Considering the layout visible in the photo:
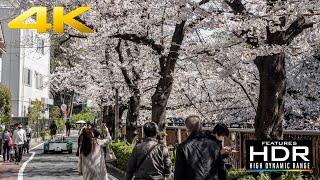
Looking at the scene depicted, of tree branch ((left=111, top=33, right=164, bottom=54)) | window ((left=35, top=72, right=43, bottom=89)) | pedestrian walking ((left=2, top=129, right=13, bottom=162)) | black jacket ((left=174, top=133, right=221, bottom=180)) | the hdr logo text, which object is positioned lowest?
pedestrian walking ((left=2, top=129, right=13, bottom=162))

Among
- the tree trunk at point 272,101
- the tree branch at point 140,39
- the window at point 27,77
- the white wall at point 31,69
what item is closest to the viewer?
the tree trunk at point 272,101

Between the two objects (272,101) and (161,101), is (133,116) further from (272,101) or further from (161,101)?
(272,101)

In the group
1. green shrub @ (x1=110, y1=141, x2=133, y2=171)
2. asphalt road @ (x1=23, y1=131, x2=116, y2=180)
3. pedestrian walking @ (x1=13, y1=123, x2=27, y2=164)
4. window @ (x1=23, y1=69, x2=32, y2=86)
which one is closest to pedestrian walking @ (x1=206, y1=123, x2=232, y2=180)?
asphalt road @ (x1=23, y1=131, x2=116, y2=180)

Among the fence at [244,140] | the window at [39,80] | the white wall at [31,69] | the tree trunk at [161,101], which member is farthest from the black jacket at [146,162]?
the window at [39,80]

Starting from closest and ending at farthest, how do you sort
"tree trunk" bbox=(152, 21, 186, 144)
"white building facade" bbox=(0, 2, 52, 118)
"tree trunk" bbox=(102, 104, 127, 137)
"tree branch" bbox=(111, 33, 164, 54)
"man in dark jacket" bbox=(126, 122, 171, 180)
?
"man in dark jacket" bbox=(126, 122, 171, 180)
"tree branch" bbox=(111, 33, 164, 54)
"tree trunk" bbox=(152, 21, 186, 144)
"tree trunk" bbox=(102, 104, 127, 137)
"white building facade" bbox=(0, 2, 52, 118)

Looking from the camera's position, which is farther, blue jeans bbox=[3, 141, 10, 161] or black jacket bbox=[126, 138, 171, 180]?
blue jeans bbox=[3, 141, 10, 161]

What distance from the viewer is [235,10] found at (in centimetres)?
1180

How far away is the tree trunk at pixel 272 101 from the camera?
1088 cm


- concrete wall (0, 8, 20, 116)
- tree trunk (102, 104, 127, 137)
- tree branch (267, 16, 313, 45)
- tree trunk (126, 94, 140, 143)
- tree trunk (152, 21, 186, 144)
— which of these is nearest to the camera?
tree branch (267, 16, 313, 45)

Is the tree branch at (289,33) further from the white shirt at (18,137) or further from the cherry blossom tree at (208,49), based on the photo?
the white shirt at (18,137)

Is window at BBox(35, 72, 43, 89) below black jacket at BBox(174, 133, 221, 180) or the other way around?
the other way around

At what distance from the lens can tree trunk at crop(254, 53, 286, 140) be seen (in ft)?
35.7

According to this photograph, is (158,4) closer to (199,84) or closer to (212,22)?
(212,22)

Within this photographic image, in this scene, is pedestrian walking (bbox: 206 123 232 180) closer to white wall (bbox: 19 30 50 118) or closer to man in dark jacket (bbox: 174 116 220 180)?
man in dark jacket (bbox: 174 116 220 180)
